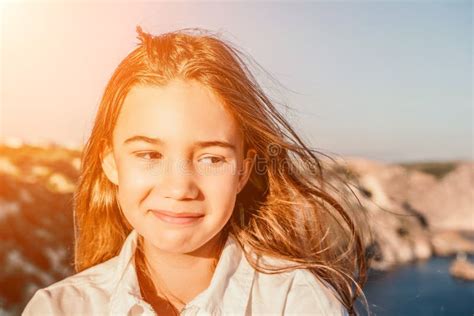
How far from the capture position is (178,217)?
4.03 feet

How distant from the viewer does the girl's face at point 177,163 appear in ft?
3.93

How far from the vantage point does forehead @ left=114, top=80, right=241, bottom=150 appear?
119 cm

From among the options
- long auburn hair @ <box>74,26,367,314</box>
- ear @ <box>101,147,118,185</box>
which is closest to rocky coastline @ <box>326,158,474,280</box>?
long auburn hair @ <box>74,26,367,314</box>

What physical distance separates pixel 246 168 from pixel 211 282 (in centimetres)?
26

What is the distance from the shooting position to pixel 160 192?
4.04 ft

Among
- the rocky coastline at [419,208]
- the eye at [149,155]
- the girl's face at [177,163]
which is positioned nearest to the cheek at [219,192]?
the girl's face at [177,163]

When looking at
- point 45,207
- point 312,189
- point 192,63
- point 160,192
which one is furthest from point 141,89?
point 45,207

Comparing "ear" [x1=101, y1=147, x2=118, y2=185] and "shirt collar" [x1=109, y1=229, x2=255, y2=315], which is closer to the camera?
"shirt collar" [x1=109, y1=229, x2=255, y2=315]

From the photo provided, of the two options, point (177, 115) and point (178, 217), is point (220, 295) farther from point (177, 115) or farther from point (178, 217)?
point (177, 115)

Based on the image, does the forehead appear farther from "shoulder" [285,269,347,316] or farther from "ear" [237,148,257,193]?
"shoulder" [285,269,347,316]

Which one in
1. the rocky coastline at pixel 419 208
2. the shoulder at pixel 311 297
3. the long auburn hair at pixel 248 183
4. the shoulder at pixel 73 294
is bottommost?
the rocky coastline at pixel 419 208

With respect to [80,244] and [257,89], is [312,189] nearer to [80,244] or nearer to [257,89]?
[257,89]

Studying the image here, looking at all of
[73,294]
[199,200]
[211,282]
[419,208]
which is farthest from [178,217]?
[419,208]

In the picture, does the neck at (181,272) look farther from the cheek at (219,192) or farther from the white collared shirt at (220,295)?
the cheek at (219,192)
